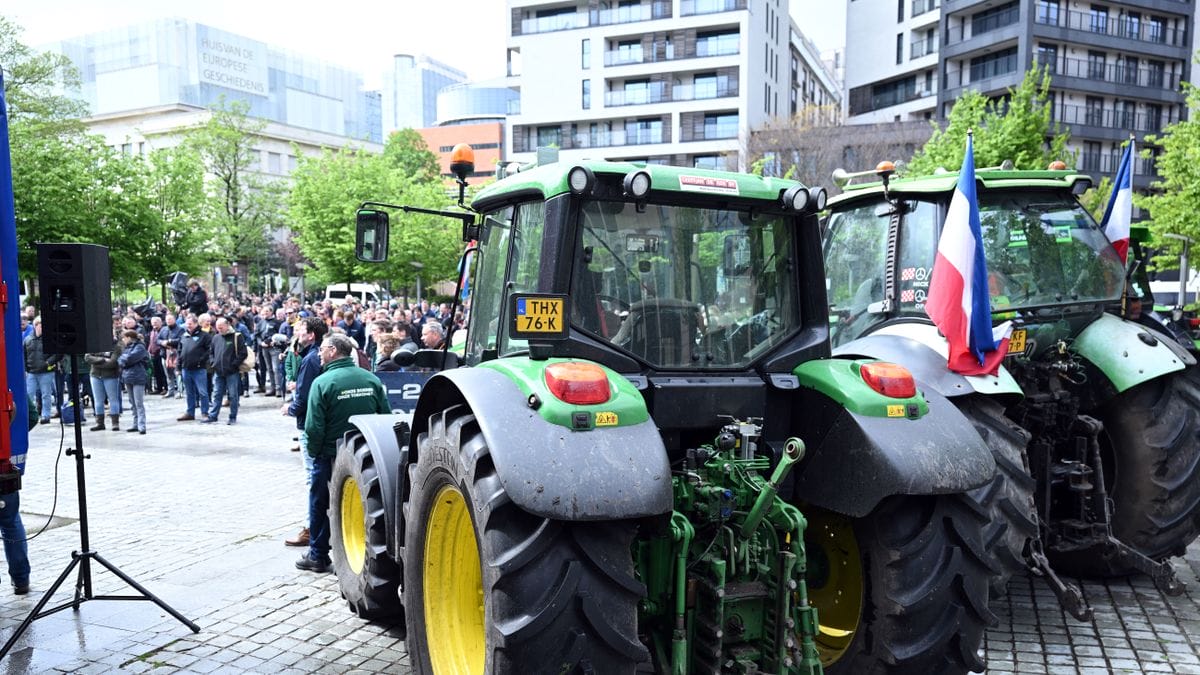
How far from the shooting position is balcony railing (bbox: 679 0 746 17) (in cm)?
5269

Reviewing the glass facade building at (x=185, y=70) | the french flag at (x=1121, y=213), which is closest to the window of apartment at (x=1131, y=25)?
the french flag at (x=1121, y=213)

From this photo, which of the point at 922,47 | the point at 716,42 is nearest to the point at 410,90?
the point at 716,42

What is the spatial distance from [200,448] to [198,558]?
5.90 meters

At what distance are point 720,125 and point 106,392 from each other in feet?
143

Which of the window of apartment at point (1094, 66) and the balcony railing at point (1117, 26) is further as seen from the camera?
the window of apartment at point (1094, 66)

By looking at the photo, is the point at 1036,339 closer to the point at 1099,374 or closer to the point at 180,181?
the point at 1099,374

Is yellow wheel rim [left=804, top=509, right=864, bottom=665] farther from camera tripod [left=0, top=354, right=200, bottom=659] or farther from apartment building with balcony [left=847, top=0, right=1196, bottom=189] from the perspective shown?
apartment building with balcony [left=847, top=0, right=1196, bottom=189]

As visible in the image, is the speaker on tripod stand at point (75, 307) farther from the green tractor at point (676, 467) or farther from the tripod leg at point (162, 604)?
the green tractor at point (676, 467)

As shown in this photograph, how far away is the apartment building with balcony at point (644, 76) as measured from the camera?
53.1m

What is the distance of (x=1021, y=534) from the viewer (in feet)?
15.0

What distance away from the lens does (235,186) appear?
45.1m

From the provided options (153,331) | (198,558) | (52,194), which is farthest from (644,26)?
(198,558)

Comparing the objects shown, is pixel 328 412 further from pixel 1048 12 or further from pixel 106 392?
pixel 1048 12

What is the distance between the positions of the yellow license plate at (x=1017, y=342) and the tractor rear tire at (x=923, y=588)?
6.05ft
